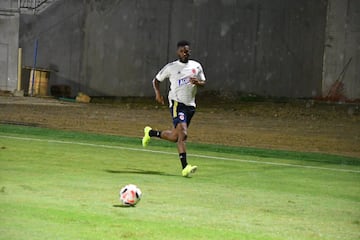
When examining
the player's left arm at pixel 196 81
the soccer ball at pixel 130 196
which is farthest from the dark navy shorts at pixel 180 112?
the soccer ball at pixel 130 196

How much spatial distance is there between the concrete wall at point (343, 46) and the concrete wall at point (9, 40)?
13.1 m

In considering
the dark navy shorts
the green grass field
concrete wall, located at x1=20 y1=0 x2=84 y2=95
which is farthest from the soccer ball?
concrete wall, located at x1=20 y1=0 x2=84 y2=95

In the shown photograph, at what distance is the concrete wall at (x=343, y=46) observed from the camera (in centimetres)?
4012

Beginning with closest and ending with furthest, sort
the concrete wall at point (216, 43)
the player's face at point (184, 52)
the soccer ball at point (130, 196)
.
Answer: the soccer ball at point (130, 196), the player's face at point (184, 52), the concrete wall at point (216, 43)

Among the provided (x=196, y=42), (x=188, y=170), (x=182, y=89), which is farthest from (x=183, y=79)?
(x=196, y=42)

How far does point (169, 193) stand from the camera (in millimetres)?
12984

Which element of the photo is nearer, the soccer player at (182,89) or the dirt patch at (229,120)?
the soccer player at (182,89)

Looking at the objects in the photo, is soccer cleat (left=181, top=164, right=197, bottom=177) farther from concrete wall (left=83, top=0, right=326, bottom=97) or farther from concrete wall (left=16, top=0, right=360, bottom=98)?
concrete wall (left=83, top=0, right=326, bottom=97)

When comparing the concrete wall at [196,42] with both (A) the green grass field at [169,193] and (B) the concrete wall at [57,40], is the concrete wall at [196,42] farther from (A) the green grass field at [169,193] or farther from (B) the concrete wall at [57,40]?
(A) the green grass field at [169,193]

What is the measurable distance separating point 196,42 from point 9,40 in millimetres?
7867

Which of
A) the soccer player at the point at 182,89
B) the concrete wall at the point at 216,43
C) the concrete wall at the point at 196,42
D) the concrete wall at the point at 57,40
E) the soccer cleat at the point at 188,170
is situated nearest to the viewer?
the soccer cleat at the point at 188,170

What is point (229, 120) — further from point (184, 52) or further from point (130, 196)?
point (130, 196)

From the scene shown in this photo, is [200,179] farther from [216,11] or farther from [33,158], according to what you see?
[216,11]

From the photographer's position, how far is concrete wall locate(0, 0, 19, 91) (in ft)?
129
